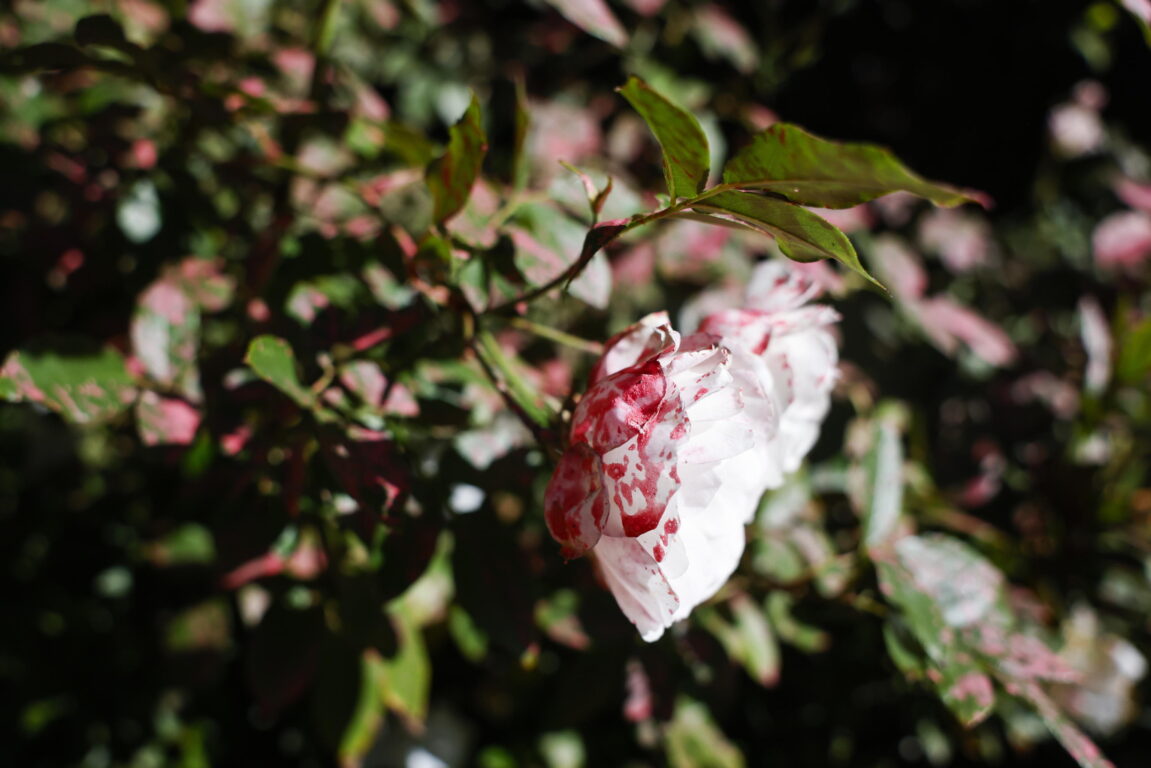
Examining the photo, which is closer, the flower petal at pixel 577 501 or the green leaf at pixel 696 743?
the flower petal at pixel 577 501

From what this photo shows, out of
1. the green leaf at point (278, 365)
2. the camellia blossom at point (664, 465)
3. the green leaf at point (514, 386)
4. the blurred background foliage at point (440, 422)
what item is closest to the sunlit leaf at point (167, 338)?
the blurred background foliage at point (440, 422)

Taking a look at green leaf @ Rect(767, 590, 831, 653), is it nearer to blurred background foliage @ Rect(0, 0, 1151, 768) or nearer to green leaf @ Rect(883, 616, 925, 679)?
blurred background foliage @ Rect(0, 0, 1151, 768)

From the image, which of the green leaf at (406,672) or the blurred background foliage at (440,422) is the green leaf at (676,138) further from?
the green leaf at (406,672)

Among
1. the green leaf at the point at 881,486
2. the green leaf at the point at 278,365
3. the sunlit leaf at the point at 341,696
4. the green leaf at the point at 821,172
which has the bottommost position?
the sunlit leaf at the point at 341,696

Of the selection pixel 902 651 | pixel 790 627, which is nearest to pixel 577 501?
pixel 902 651

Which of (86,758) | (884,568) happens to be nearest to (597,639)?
(884,568)

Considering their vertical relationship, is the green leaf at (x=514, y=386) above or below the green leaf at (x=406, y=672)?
above

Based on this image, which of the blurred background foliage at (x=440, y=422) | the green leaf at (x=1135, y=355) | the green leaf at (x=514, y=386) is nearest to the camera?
the green leaf at (x=514, y=386)
